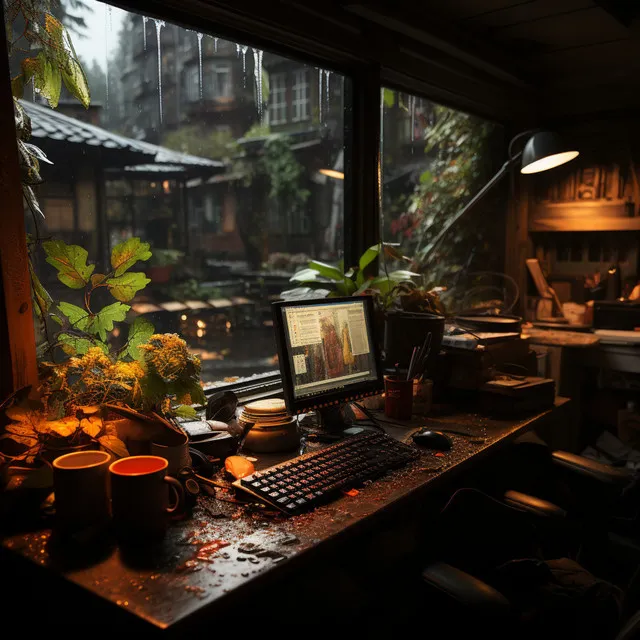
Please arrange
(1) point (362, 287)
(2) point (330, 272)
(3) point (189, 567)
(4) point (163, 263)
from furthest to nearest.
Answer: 1. (4) point (163, 263)
2. (2) point (330, 272)
3. (1) point (362, 287)
4. (3) point (189, 567)

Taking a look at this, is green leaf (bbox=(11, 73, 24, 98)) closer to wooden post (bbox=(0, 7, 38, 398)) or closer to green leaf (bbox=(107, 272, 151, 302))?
wooden post (bbox=(0, 7, 38, 398))

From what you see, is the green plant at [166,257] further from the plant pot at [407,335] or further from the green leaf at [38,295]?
the green leaf at [38,295]

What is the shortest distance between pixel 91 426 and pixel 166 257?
7.43 m

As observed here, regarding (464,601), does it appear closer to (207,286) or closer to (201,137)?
(207,286)

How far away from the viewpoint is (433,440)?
1.76 m

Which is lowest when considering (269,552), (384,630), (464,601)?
(384,630)

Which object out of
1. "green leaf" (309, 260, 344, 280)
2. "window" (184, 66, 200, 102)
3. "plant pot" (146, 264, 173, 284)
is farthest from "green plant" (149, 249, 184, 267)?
"green leaf" (309, 260, 344, 280)

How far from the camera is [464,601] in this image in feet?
3.87

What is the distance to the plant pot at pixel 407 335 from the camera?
2227mm

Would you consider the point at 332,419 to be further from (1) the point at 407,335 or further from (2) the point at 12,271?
(2) the point at 12,271

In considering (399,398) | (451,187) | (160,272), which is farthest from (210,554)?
(160,272)

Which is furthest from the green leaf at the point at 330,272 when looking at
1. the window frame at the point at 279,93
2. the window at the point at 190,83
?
the window frame at the point at 279,93

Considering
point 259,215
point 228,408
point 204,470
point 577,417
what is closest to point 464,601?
point 204,470

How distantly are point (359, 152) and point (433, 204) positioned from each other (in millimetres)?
1651
